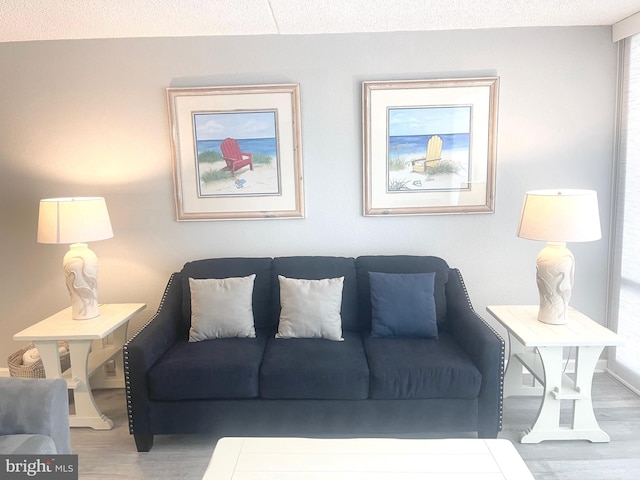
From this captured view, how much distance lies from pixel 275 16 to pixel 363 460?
2.38 m

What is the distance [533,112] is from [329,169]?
140cm

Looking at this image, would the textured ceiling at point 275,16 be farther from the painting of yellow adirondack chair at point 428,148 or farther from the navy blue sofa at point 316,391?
the navy blue sofa at point 316,391

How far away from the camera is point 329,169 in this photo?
3049 millimetres

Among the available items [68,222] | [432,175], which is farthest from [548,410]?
[68,222]

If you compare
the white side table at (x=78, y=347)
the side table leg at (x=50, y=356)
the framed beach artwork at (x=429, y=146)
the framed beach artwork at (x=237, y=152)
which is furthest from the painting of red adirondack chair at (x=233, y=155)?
the side table leg at (x=50, y=356)

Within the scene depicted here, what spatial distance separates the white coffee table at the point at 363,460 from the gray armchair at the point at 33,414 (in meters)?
0.66

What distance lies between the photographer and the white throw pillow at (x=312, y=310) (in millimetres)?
2639

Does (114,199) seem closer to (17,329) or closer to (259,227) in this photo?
(259,227)

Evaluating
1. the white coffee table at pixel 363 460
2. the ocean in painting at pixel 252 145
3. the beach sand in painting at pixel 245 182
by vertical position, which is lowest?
the white coffee table at pixel 363 460

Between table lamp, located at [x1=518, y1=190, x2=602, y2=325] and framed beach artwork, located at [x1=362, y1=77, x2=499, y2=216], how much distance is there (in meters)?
0.58

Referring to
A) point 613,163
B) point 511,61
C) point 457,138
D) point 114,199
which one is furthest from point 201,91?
point 613,163

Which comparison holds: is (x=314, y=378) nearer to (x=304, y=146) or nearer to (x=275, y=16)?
(x=304, y=146)

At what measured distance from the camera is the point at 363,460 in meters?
1.68

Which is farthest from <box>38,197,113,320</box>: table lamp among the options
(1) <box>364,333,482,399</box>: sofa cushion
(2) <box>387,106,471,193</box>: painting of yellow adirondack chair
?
(2) <box>387,106,471,193</box>: painting of yellow adirondack chair
